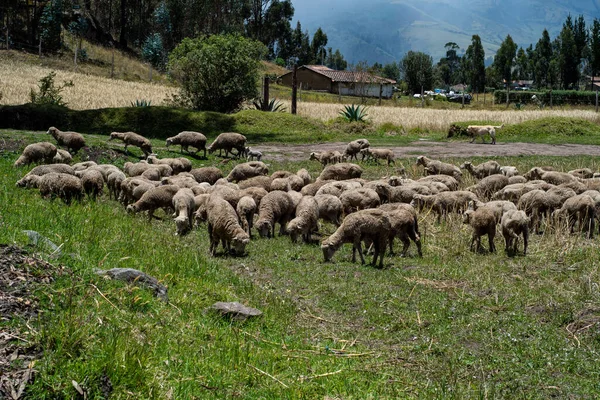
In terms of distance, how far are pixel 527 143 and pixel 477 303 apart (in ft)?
77.7

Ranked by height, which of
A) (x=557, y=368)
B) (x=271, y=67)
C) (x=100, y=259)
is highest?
(x=271, y=67)

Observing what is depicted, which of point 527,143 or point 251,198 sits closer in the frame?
point 251,198

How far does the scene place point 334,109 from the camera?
1804 inches

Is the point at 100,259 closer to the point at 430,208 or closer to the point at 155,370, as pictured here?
the point at 155,370

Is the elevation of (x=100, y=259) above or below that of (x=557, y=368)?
above

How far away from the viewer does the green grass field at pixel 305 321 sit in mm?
5738

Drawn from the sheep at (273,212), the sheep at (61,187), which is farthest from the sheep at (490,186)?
the sheep at (61,187)

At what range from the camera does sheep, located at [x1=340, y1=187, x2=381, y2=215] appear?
13.9 m

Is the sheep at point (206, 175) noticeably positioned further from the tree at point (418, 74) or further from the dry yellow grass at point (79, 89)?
the tree at point (418, 74)

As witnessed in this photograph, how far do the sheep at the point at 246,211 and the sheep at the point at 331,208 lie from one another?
1401mm

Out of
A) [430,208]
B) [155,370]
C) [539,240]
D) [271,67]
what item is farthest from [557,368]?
[271,67]

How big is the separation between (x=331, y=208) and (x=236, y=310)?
6.12 m

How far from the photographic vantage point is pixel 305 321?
8.43 meters

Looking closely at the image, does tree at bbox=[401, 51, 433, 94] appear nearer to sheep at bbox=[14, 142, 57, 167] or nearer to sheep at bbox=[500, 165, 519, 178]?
sheep at bbox=[500, 165, 519, 178]
